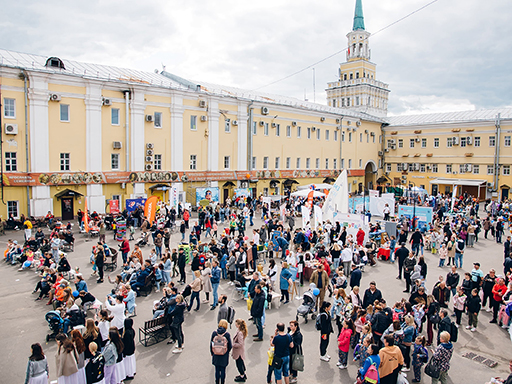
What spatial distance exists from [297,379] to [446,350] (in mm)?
3154

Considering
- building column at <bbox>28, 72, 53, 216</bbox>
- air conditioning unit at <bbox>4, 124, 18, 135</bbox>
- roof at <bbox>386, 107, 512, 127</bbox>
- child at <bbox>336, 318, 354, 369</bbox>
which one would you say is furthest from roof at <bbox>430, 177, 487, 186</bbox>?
air conditioning unit at <bbox>4, 124, 18, 135</bbox>

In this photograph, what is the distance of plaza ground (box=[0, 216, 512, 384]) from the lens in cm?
802

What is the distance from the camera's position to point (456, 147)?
45438 mm

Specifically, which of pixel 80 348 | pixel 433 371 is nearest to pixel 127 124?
pixel 80 348

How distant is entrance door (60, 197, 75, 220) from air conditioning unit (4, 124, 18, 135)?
5.37 m

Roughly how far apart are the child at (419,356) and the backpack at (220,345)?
4102mm

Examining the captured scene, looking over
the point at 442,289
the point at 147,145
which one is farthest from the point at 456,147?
the point at 442,289

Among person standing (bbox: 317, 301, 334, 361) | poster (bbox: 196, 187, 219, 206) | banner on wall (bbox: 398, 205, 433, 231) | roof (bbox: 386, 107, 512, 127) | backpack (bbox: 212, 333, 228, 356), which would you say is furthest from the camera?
roof (bbox: 386, 107, 512, 127)

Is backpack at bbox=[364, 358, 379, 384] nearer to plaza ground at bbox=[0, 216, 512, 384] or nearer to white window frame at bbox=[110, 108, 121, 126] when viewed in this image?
plaza ground at bbox=[0, 216, 512, 384]

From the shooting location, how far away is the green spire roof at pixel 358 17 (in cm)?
7069

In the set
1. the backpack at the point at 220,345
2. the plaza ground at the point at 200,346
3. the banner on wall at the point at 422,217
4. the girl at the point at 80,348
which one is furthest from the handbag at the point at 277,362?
the banner on wall at the point at 422,217

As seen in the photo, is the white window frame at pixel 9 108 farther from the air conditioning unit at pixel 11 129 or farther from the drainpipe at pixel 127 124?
the drainpipe at pixel 127 124

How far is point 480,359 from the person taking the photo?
29.0 ft

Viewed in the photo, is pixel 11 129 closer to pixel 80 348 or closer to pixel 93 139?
pixel 93 139
